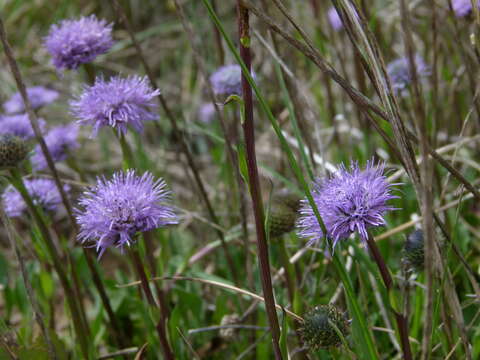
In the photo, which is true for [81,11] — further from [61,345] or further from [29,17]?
[61,345]

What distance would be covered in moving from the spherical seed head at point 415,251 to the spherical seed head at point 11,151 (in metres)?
1.16

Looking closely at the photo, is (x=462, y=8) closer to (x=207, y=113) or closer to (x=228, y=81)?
(x=228, y=81)

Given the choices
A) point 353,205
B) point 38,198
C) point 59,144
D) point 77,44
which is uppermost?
point 77,44

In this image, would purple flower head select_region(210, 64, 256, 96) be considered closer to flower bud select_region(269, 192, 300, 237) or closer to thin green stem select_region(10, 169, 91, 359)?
flower bud select_region(269, 192, 300, 237)

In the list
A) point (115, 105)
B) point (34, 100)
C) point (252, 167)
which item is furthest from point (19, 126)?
point (252, 167)

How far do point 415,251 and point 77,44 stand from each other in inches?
47.6

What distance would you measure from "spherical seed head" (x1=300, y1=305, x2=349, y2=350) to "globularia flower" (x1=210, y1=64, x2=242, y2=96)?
1246 millimetres

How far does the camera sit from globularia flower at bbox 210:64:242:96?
7.93 feet

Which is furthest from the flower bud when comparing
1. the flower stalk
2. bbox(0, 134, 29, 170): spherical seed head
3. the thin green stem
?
bbox(0, 134, 29, 170): spherical seed head

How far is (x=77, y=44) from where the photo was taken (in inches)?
73.3

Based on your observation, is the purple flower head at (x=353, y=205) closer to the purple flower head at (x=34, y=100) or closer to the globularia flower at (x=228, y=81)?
the globularia flower at (x=228, y=81)

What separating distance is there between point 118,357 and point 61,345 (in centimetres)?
20

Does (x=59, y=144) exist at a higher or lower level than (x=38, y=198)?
higher

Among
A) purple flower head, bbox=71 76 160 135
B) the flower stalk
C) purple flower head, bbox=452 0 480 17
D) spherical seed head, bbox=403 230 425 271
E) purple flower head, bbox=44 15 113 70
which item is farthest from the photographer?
purple flower head, bbox=452 0 480 17
